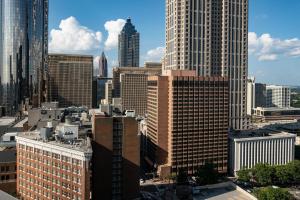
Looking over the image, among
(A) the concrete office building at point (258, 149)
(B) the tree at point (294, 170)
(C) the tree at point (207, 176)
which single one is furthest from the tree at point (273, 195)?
(A) the concrete office building at point (258, 149)

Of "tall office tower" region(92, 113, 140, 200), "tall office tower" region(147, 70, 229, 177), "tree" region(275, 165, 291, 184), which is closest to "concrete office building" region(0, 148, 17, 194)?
"tall office tower" region(92, 113, 140, 200)

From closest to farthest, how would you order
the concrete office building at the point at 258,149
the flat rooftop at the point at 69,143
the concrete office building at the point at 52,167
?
1. the concrete office building at the point at 52,167
2. the flat rooftop at the point at 69,143
3. the concrete office building at the point at 258,149

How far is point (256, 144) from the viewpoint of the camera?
18650cm

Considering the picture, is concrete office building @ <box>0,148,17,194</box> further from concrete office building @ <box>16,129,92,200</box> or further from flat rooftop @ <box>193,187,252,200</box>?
flat rooftop @ <box>193,187,252,200</box>

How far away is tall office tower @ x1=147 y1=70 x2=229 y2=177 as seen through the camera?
172 meters

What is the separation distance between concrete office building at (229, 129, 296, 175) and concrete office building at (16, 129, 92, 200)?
337ft

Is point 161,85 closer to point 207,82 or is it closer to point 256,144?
point 207,82

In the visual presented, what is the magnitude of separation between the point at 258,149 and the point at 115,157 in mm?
98440

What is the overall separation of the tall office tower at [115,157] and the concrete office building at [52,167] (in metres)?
11.2

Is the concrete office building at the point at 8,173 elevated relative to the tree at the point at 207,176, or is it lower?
elevated

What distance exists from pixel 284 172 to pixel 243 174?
18.1 meters

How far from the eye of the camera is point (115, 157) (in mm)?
116562

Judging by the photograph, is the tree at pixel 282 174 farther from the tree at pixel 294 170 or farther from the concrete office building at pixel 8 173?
the concrete office building at pixel 8 173

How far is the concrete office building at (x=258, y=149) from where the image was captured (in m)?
182
